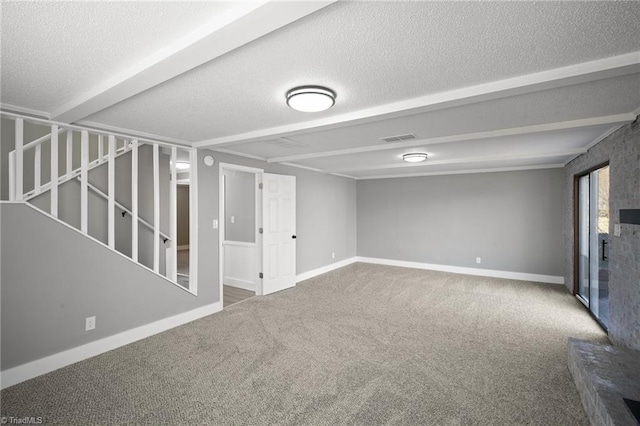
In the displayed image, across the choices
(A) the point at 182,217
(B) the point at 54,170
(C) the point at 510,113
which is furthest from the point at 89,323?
(A) the point at 182,217

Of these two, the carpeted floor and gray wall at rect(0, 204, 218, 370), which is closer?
the carpeted floor

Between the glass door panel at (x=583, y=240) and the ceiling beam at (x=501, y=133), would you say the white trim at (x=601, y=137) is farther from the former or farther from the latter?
the glass door panel at (x=583, y=240)

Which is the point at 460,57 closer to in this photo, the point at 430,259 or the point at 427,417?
the point at 427,417

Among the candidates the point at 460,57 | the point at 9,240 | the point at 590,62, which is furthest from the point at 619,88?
the point at 9,240

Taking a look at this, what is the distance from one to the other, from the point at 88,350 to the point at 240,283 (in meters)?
2.58

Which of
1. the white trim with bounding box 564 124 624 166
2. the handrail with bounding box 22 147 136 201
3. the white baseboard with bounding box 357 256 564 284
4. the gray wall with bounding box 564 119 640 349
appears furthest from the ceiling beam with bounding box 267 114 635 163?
the white baseboard with bounding box 357 256 564 284

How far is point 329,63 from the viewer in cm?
174

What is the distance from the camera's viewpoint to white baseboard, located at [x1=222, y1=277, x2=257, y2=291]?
204 inches

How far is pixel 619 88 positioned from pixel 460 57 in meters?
1.40

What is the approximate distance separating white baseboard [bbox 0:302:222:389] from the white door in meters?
1.36

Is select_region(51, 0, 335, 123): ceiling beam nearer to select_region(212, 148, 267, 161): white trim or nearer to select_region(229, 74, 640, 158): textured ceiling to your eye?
select_region(229, 74, 640, 158): textured ceiling

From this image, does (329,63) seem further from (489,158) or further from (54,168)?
(489,158)

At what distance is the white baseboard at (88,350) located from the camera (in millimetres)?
2441

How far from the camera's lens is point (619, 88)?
209cm
